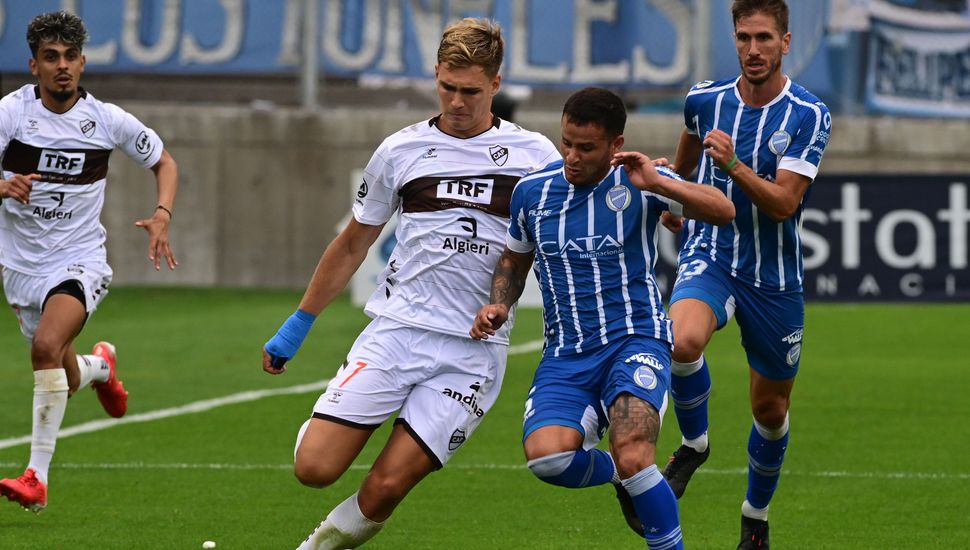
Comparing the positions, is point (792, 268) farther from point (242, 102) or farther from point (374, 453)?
point (242, 102)

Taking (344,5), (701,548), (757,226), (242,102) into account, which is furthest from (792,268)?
(242,102)

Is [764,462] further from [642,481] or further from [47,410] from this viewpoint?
[47,410]

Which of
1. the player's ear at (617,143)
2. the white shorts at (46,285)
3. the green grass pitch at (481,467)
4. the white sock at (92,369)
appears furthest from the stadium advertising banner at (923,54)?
the player's ear at (617,143)

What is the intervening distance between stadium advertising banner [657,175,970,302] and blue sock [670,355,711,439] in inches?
445

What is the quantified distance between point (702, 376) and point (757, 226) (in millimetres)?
706

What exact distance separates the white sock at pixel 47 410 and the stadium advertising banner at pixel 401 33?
41.3 ft

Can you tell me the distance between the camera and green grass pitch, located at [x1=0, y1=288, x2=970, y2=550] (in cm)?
771

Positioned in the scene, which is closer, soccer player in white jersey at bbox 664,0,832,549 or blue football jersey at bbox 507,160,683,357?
blue football jersey at bbox 507,160,683,357

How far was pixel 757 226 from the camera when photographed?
285 inches

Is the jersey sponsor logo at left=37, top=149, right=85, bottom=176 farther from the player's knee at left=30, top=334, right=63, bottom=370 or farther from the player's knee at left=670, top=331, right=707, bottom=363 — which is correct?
the player's knee at left=670, top=331, right=707, bottom=363

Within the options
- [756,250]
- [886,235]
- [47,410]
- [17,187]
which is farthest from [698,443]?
[886,235]

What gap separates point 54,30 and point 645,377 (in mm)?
3913

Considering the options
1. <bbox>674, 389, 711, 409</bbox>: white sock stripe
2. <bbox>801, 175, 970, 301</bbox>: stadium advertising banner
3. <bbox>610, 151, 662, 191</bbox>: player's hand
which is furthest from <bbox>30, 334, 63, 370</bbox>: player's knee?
<bbox>801, 175, 970, 301</bbox>: stadium advertising banner

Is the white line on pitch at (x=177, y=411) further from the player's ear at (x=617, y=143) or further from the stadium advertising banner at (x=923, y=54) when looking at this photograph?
the stadium advertising banner at (x=923, y=54)
